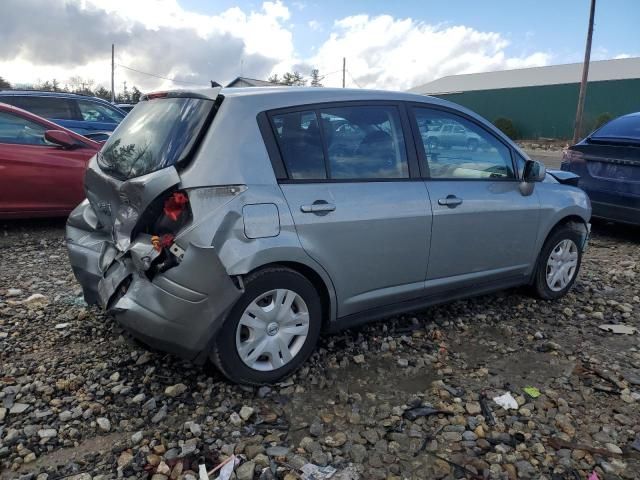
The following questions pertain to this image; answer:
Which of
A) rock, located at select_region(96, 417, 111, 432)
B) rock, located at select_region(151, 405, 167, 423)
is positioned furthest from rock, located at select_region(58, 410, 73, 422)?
rock, located at select_region(151, 405, 167, 423)

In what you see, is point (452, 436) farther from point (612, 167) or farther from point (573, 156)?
point (573, 156)

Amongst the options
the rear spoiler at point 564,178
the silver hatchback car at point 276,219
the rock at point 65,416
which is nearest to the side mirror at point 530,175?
the silver hatchback car at point 276,219

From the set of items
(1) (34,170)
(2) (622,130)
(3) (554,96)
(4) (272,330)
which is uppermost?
(3) (554,96)

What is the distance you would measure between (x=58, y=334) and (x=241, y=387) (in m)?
1.47

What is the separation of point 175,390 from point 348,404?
0.96 meters

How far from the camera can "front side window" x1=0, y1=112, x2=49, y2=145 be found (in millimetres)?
5875

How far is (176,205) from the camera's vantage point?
2.70 metres

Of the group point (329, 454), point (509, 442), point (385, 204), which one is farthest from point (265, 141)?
point (509, 442)

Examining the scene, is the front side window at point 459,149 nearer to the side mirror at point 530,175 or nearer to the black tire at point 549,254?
the side mirror at point 530,175

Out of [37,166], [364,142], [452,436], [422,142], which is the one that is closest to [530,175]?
[422,142]

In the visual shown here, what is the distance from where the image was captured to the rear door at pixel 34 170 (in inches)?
228

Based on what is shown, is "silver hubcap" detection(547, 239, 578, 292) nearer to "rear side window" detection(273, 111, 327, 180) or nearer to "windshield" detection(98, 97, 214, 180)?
"rear side window" detection(273, 111, 327, 180)

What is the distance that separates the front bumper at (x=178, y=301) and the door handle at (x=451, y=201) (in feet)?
5.14

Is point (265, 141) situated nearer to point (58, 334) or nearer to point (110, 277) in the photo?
point (110, 277)
